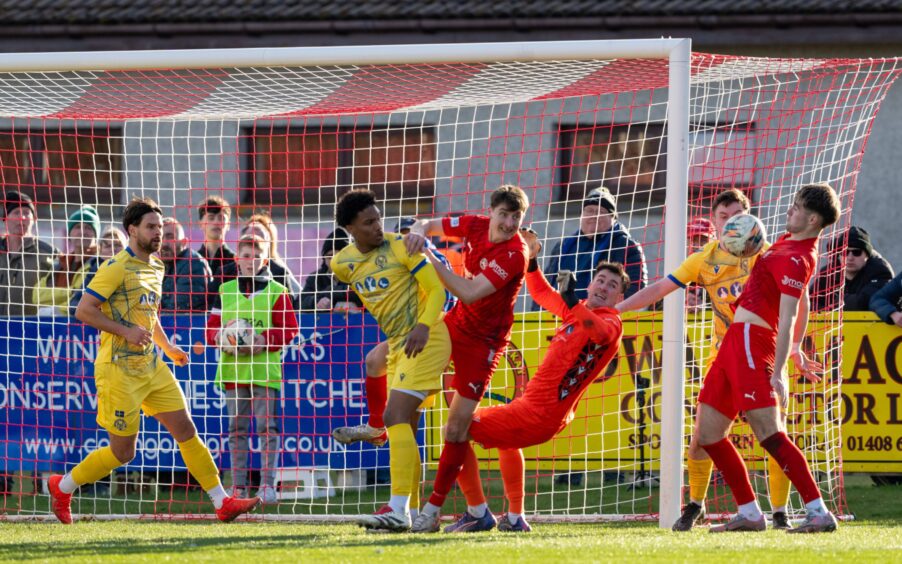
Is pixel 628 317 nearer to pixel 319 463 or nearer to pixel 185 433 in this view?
pixel 319 463

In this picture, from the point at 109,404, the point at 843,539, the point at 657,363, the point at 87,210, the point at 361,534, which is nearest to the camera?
the point at 843,539

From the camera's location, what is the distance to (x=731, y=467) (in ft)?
22.9

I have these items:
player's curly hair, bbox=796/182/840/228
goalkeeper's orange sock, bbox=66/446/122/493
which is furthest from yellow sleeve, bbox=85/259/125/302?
player's curly hair, bbox=796/182/840/228

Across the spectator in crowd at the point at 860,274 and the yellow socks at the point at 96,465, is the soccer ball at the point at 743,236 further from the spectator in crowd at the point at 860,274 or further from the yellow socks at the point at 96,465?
the yellow socks at the point at 96,465

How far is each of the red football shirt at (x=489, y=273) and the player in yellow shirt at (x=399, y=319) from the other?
0.70 ft

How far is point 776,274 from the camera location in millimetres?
6711

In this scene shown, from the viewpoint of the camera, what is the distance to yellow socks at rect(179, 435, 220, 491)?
7586mm

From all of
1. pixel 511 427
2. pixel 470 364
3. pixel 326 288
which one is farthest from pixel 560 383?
pixel 326 288

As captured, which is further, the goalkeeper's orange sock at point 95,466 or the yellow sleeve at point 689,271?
the goalkeeper's orange sock at point 95,466

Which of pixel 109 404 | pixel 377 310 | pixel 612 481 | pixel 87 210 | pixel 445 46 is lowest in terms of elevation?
pixel 612 481

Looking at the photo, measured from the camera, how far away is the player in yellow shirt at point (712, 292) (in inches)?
286

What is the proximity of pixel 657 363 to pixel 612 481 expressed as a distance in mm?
1039

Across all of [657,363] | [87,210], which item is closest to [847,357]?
[657,363]

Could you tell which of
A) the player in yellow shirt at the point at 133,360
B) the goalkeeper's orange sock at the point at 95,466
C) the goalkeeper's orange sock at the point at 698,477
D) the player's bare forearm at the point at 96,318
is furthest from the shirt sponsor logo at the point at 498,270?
the goalkeeper's orange sock at the point at 95,466
